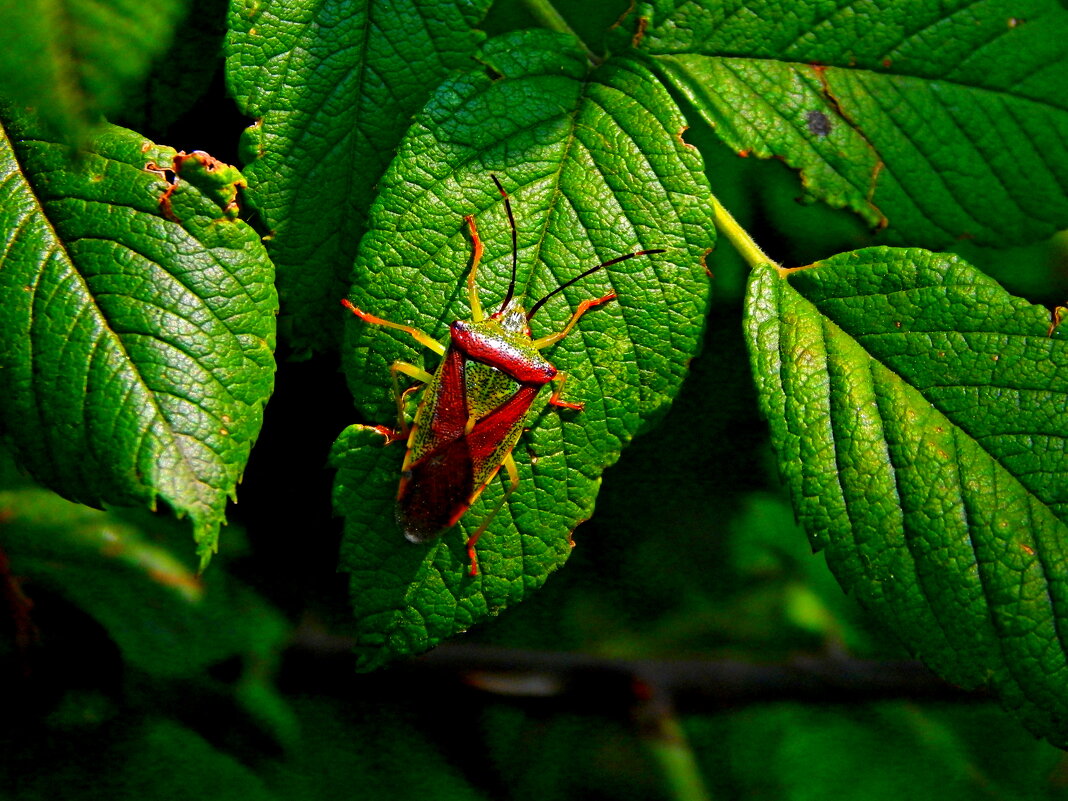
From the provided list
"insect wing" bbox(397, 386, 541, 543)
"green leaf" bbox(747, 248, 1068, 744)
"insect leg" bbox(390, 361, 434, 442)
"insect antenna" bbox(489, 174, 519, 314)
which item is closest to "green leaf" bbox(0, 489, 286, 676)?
"insect wing" bbox(397, 386, 541, 543)

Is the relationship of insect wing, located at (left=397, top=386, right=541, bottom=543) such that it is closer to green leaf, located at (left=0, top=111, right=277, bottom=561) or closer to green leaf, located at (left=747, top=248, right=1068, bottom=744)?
green leaf, located at (left=0, top=111, right=277, bottom=561)

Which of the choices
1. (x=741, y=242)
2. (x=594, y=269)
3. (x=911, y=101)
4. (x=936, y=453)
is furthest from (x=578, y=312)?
(x=911, y=101)

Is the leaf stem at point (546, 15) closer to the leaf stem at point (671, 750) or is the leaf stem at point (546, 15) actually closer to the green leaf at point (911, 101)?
the green leaf at point (911, 101)

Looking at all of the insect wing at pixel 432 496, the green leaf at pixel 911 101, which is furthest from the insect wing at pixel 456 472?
the green leaf at pixel 911 101

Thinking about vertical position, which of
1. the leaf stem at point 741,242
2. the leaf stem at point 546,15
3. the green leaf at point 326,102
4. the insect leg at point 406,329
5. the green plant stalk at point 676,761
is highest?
the leaf stem at point 546,15

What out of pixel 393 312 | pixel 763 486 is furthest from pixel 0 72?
pixel 763 486

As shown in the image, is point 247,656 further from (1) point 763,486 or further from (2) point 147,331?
(1) point 763,486

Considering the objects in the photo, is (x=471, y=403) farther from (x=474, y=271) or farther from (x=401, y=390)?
(x=474, y=271)

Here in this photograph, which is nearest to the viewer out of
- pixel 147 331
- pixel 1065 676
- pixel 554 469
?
pixel 147 331
